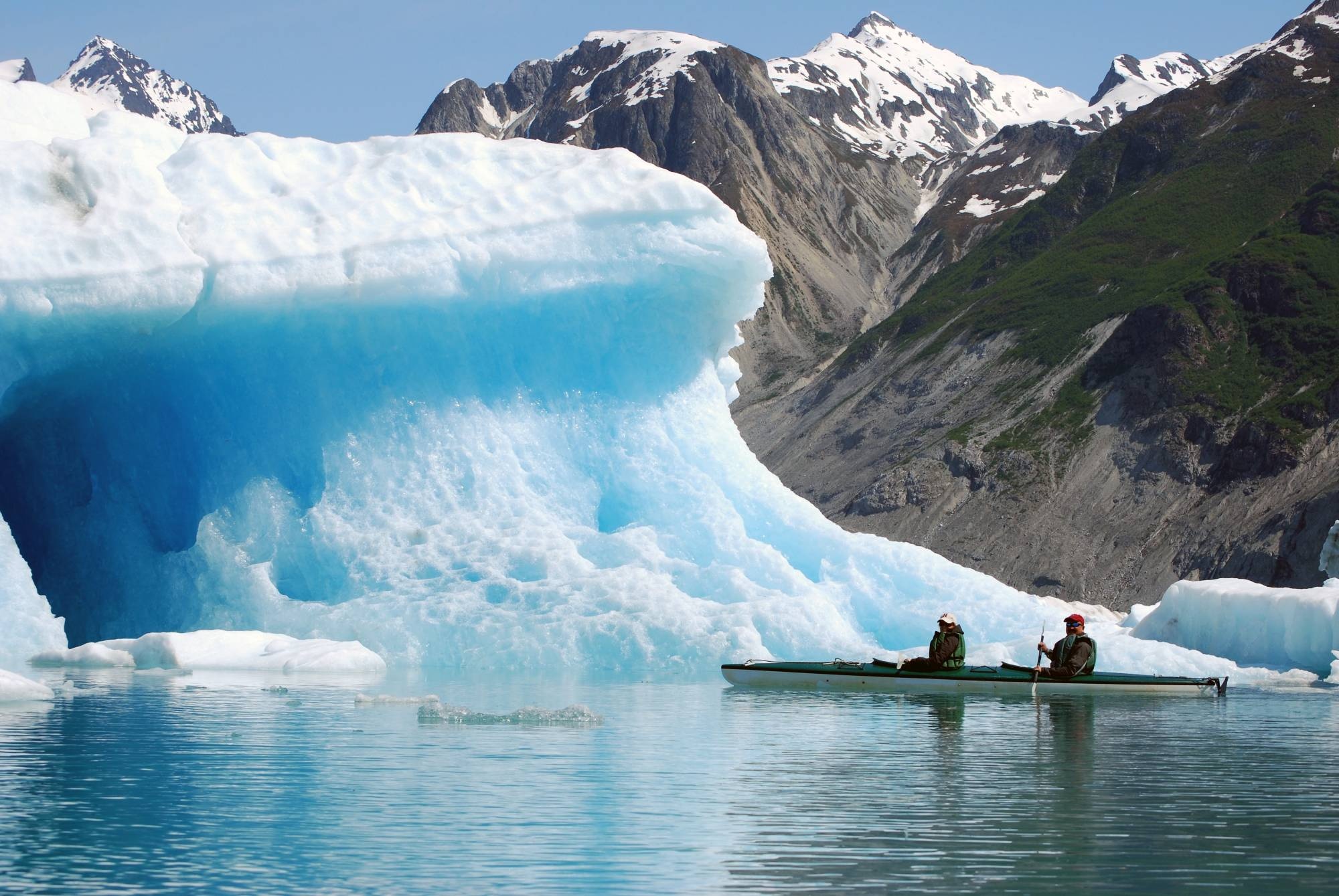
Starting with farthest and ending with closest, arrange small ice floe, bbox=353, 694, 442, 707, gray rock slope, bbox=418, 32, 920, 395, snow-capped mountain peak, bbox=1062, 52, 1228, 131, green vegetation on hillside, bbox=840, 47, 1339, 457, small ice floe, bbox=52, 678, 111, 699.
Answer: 1. snow-capped mountain peak, bbox=1062, 52, 1228, 131
2. gray rock slope, bbox=418, 32, 920, 395
3. green vegetation on hillside, bbox=840, 47, 1339, 457
4. small ice floe, bbox=52, 678, 111, 699
5. small ice floe, bbox=353, 694, 442, 707

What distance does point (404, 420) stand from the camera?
24.8m

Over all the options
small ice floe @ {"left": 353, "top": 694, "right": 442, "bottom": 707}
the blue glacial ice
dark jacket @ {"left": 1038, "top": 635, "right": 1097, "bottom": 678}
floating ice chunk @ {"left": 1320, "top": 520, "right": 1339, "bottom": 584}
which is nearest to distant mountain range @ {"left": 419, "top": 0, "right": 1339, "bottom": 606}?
floating ice chunk @ {"left": 1320, "top": 520, "right": 1339, "bottom": 584}

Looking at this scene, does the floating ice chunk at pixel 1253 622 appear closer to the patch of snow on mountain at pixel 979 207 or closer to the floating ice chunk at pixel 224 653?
the floating ice chunk at pixel 224 653

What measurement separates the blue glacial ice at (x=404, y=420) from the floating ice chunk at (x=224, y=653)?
2.33 ft

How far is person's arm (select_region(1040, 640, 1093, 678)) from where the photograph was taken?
2042cm

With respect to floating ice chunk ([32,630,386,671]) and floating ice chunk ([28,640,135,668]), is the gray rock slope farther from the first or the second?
floating ice chunk ([28,640,135,668])

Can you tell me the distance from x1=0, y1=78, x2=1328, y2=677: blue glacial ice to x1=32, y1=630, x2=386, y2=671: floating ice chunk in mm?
709

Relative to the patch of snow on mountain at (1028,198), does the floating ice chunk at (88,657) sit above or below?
below

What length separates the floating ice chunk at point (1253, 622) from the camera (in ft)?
90.2

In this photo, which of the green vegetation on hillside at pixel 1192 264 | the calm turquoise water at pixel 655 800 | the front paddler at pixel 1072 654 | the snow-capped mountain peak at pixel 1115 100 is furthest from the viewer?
the snow-capped mountain peak at pixel 1115 100

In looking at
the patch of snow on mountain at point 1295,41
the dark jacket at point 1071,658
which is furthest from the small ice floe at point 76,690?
the patch of snow on mountain at point 1295,41

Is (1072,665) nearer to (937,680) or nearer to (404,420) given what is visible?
(937,680)

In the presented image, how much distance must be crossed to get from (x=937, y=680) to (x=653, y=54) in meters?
140

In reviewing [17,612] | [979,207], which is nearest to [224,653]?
[17,612]
